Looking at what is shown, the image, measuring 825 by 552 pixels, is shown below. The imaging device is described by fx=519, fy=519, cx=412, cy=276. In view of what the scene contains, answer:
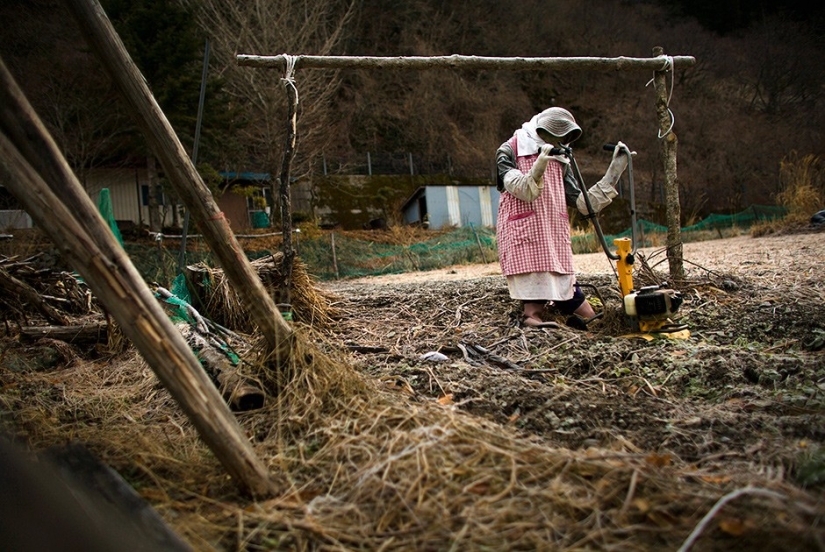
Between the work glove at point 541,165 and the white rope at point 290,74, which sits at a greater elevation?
the white rope at point 290,74

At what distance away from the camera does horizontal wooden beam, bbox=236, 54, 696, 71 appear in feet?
13.8

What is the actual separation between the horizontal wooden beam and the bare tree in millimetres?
13948

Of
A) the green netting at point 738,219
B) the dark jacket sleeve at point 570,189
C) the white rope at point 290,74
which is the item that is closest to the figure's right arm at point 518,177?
the dark jacket sleeve at point 570,189

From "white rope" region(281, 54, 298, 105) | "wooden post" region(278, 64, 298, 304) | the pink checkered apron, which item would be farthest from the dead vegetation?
"white rope" region(281, 54, 298, 105)

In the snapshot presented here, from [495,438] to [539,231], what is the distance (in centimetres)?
266

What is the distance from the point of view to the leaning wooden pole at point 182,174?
2076 mm

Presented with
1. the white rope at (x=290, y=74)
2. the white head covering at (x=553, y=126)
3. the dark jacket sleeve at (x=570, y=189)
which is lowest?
the dark jacket sleeve at (x=570, y=189)

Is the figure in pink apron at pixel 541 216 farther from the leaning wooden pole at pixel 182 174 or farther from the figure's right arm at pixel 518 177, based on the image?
the leaning wooden pole at pixel 182 174

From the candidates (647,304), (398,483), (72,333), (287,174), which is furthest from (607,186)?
(72,333)

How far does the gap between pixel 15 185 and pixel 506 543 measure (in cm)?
172

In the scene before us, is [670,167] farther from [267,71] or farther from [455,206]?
[455,206]

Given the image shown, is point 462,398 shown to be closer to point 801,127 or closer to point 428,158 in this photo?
point 428,158

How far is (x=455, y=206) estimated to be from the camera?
2241cm

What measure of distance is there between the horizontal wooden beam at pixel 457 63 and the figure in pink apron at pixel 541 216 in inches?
24.4
